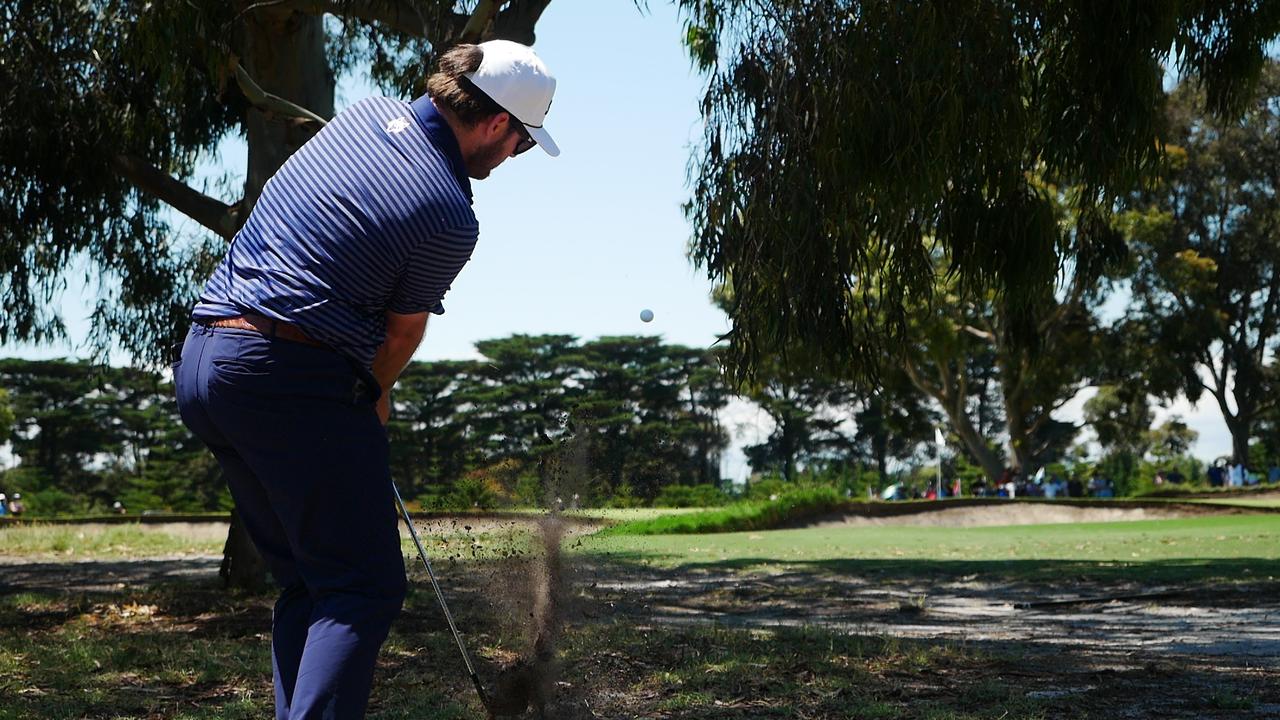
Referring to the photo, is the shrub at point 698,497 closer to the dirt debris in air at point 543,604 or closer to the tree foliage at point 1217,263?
the tree foliage at point 1217,263

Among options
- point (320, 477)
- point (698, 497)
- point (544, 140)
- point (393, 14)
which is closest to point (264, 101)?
point (393, 14)

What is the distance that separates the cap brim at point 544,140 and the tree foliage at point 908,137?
3.29m

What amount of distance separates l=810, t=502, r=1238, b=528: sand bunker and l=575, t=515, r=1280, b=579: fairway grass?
3.00m

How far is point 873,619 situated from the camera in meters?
7.52

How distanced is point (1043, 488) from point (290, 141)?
124 feet

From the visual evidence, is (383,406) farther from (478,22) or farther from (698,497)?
(698,497)

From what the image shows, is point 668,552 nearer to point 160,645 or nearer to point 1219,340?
point 160,645

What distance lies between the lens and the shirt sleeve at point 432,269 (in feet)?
8.62

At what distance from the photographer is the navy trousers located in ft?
8.29

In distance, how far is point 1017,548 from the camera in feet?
49.2

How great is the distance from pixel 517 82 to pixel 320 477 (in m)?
0.91

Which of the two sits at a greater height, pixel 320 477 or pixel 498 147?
pixel 498 147

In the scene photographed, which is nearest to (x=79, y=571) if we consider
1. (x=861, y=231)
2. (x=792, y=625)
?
(x=792, y=625)

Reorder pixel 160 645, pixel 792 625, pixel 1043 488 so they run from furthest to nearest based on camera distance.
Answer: pixel 1043 488
pixel 792 625
pixel 160 645
